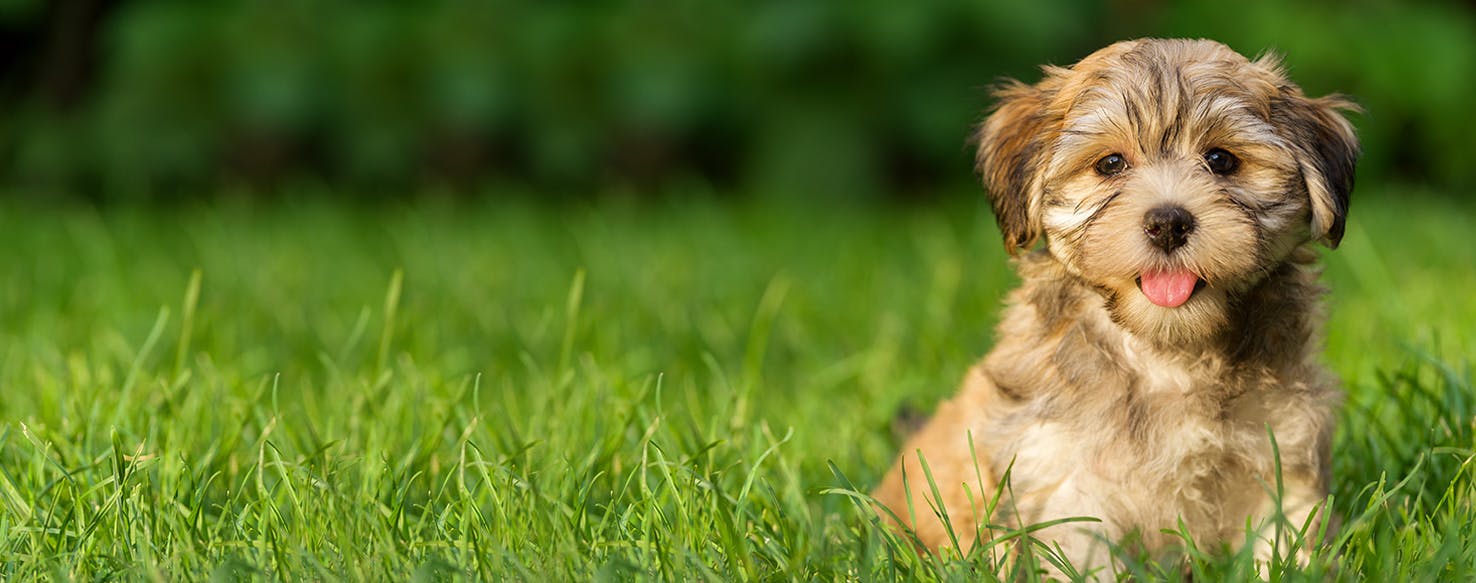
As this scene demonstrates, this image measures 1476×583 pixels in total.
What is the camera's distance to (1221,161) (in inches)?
111

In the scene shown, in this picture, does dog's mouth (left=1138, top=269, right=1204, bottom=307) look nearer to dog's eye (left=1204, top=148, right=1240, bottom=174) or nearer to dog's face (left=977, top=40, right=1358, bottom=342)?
dog's face (left=977, top=40, right=1358, bottom=342)

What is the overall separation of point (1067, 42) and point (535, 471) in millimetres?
5955

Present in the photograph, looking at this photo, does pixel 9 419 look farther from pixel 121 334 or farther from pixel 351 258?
pixel 351 258

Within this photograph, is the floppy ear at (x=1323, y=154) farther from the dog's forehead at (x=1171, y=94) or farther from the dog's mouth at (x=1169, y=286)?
the dog's mouth at (x=1169, y=286)

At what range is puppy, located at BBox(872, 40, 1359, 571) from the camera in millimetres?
2768

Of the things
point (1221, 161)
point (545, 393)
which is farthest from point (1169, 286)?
point (545, 393)

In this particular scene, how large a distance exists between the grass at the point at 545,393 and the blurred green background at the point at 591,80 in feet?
2.73

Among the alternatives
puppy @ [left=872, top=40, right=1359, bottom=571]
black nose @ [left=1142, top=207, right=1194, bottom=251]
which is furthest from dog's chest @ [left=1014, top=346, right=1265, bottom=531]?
black nose @ [left=1142, top=207, right=1194, bottom=251]

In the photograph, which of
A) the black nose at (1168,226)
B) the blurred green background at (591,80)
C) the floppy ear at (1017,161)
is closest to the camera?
the black nose at (1168,226)

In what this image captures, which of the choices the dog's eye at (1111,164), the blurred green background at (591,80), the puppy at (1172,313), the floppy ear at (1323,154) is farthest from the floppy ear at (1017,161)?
the blurred green background at (591,80)

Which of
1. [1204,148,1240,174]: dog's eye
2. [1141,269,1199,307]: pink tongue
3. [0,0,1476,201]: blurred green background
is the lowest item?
[0,0,1476,201]: blurred green background

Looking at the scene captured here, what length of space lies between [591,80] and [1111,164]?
6.19m

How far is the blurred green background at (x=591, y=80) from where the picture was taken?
842cm

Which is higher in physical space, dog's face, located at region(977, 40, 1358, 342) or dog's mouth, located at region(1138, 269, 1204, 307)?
dog's face, located at region(977, 40, 1358, 342)
